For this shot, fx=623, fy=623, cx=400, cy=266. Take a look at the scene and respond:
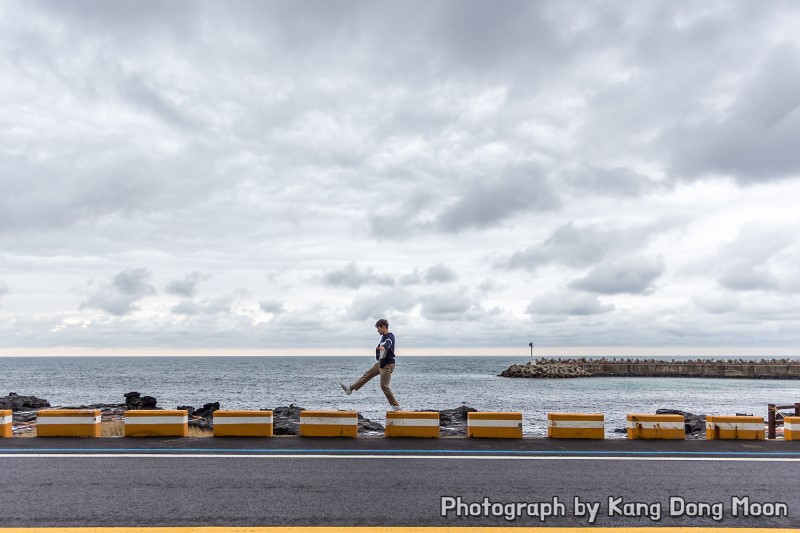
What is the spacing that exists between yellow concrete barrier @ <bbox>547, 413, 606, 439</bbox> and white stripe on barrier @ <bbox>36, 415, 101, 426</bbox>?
29.3 ft

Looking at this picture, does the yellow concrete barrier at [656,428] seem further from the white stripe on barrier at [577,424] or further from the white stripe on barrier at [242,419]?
the white stripe on barrier at [242,419]

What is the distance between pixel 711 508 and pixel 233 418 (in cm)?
851

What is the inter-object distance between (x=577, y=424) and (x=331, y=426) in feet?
15.9

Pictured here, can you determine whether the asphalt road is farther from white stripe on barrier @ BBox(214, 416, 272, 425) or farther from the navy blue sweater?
the navy blue sweater

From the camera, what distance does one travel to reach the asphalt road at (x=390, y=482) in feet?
21.6

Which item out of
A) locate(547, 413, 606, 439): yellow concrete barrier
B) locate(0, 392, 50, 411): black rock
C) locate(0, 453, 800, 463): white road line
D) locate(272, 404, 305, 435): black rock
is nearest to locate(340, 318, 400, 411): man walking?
locate(0, 453, 800, 463): white road line

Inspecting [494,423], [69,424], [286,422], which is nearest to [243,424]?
[69,424]

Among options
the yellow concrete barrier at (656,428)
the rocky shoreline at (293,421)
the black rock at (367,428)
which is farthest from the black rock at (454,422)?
the yellow concrete barrier at (656,428)

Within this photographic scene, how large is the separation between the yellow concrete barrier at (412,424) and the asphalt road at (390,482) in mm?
526

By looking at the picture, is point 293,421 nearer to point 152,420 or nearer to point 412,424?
point 152,420

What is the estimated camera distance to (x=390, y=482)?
8.12m

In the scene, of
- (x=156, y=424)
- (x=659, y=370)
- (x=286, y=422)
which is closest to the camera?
(x=156, y=424)

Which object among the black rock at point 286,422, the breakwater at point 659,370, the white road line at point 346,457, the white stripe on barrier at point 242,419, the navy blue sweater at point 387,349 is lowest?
the breakwater at point 659,370

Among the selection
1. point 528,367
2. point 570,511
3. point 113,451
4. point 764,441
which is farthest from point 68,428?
point 528,367
